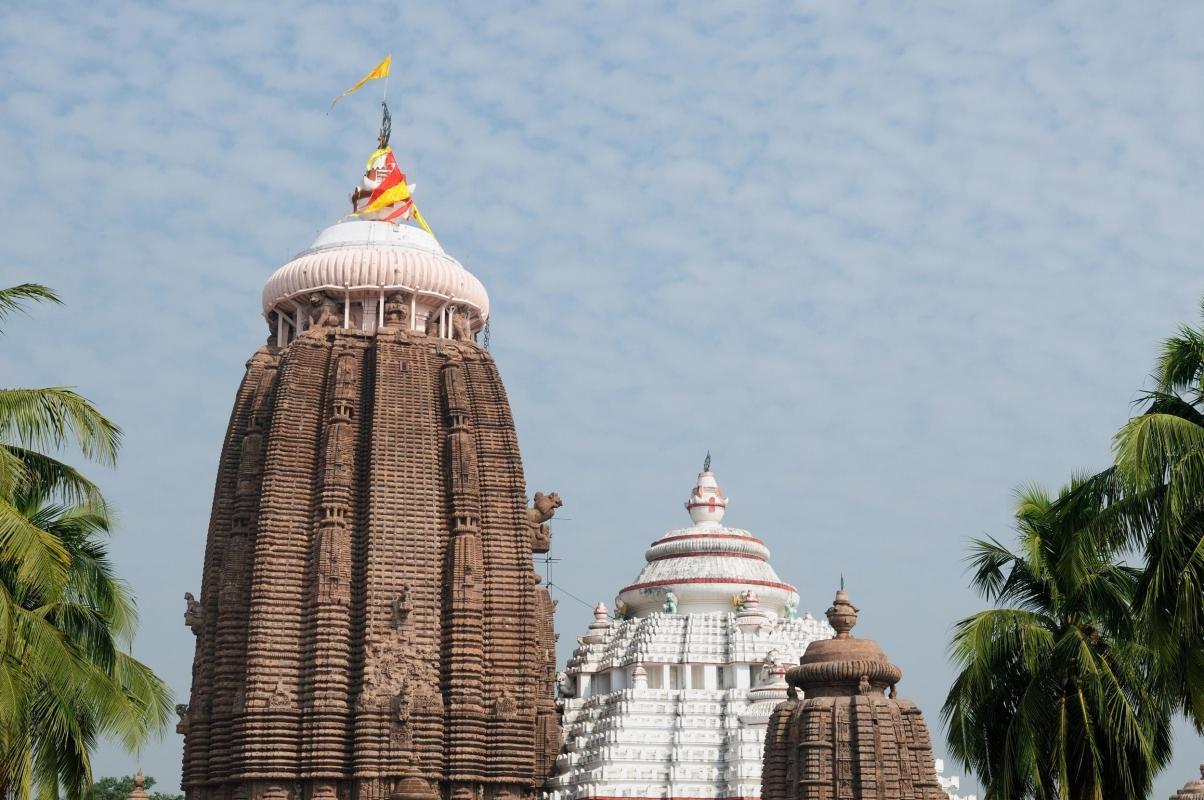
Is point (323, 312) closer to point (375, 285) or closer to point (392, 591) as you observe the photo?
point (375, 285)

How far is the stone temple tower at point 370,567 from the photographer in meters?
54.0

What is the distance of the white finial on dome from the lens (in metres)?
76.9

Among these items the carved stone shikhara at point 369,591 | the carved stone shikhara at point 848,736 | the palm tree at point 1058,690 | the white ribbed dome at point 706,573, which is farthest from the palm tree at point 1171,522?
the white ribbed dome at point 706,573

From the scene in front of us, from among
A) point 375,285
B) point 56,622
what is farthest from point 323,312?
point 56,622

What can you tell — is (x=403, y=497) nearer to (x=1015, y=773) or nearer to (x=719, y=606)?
(x=719, y=606)

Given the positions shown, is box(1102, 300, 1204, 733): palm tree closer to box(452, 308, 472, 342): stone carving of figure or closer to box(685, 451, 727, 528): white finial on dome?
box(452, 308, 472, 342): stone carving of figure

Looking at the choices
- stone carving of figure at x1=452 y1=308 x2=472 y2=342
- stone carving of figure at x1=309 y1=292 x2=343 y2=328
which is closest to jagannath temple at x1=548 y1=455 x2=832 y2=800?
stone carving of figure at x1=452 y1=308 x2=472 y2=342

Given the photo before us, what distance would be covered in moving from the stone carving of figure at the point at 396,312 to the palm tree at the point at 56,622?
32.8 m

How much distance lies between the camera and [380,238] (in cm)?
6306

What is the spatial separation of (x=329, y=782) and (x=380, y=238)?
63.8ft

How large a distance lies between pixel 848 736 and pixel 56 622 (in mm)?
16197

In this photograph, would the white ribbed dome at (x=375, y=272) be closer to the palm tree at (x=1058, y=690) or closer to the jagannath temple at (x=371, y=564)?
the jagannath temple at (x=371, y=564)

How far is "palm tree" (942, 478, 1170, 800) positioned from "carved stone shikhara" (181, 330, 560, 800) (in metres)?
25.1

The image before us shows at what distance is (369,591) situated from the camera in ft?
182
